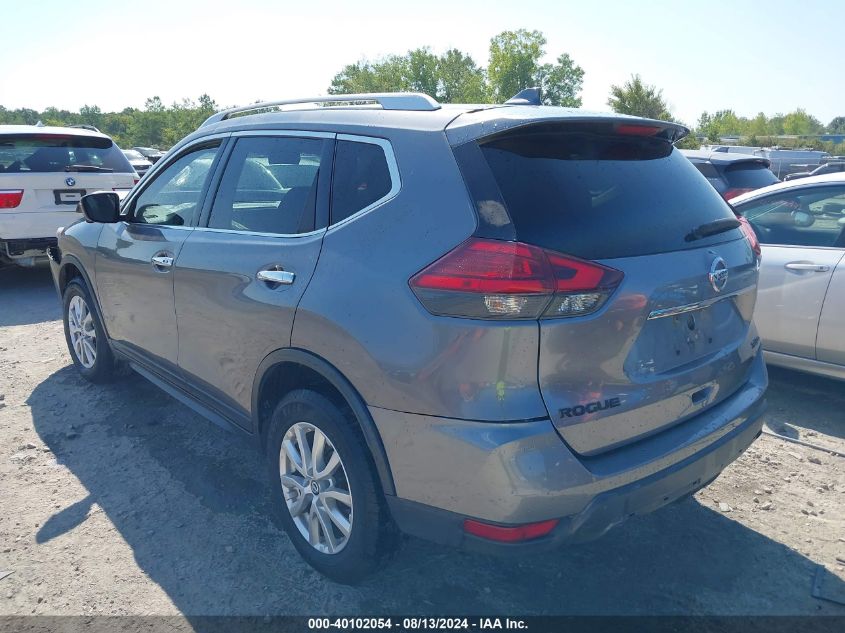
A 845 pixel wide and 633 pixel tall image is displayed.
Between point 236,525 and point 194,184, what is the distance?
6.06 feet

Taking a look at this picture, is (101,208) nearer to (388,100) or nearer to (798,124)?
Result: (388,100)

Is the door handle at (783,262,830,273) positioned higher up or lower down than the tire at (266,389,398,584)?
higher up

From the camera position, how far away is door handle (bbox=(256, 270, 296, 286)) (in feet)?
8.78

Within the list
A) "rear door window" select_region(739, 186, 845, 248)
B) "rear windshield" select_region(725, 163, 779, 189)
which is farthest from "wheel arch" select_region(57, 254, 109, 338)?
"rear windshield" select_region(725, 163, 779, 189)

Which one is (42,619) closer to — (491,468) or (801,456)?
(491,468)

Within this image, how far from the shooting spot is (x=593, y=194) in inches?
91.0

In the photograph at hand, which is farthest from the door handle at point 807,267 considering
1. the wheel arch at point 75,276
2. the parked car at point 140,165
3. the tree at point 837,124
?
the tree at point 837,124

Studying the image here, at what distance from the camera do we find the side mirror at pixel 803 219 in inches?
182

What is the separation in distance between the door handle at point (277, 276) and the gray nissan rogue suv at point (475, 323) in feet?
0.03

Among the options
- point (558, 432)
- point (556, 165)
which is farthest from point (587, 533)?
point (556, 165)

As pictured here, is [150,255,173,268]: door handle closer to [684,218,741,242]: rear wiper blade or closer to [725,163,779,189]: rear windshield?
[684,218,741,242]: rear wiper blade

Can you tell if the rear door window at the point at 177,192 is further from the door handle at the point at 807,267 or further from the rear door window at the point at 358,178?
the door handle at the point at 807,267

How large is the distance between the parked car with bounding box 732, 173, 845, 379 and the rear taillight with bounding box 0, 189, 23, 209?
7.68m

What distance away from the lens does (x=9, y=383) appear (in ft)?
17.0
